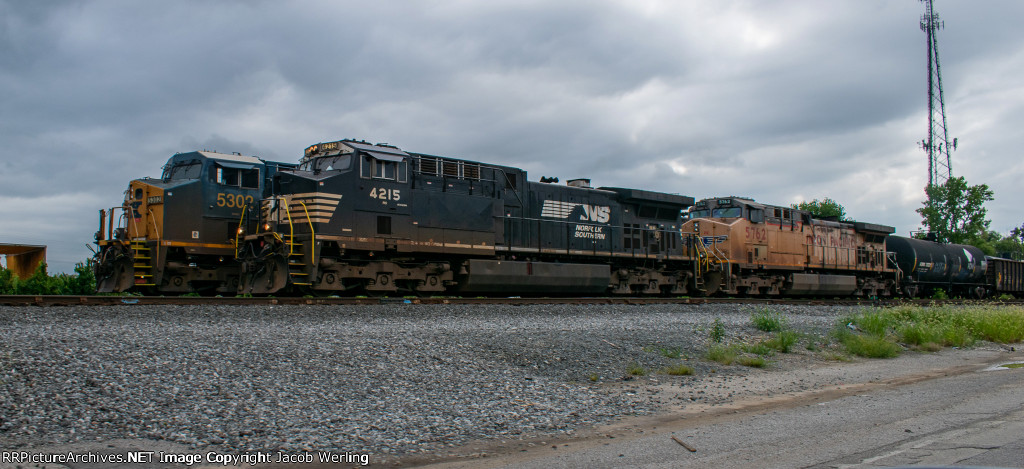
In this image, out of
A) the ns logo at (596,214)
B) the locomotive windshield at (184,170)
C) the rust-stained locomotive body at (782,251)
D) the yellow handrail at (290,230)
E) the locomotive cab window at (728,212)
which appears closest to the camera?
the yellow handrail at (290,230)

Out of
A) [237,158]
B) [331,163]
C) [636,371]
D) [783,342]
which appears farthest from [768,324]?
[237,158]

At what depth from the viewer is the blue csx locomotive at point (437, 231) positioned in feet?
46.0

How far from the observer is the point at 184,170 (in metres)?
16.2

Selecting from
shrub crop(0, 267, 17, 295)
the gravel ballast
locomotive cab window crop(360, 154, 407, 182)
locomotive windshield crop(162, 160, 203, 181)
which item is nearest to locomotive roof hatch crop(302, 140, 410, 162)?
locomotive cab window crop(360, 154, 407, 182)

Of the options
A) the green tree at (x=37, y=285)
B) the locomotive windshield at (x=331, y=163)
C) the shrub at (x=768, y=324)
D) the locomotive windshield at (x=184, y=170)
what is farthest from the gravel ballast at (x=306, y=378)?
the green tree at (x=37, y=285)

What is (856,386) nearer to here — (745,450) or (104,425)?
(745,450)

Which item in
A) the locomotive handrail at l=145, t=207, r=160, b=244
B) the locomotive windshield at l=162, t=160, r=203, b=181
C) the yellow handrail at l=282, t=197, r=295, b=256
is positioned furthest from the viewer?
the locomotive windshield at l=162, t=160, r=203, b=181

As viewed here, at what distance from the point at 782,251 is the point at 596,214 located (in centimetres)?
843

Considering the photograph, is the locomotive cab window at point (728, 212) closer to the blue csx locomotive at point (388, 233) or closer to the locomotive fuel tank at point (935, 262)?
the blue csx locomotive at point (388, 233)

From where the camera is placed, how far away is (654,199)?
2108 cm

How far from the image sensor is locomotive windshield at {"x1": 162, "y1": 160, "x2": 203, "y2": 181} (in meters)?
16.0

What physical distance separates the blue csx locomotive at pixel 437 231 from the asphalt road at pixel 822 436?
953 centimetres

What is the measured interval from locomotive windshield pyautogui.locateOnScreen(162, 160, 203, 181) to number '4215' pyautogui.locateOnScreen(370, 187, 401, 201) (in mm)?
4547

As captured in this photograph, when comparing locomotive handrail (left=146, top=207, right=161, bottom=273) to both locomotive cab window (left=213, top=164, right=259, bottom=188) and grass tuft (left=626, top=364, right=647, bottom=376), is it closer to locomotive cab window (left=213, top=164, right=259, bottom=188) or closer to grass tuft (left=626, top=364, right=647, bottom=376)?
locomotive cab window (left=213, top=164, right=259, bottom=188)
